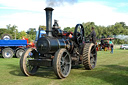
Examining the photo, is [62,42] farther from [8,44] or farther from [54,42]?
[8,44]

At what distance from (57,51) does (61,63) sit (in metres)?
0.54

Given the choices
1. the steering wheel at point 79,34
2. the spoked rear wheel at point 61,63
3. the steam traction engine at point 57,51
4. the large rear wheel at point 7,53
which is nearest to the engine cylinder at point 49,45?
→ the steam traction engine at point 57,51

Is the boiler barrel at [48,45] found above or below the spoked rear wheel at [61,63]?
above

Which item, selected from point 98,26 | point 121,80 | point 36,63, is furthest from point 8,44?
point 98,26

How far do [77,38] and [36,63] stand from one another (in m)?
2.35

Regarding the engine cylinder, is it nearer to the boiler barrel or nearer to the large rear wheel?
the boiler barrel

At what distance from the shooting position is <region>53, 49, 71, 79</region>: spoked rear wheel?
223 inches

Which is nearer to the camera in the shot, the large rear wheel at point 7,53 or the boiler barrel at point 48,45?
the boiler barrel at point 48,45

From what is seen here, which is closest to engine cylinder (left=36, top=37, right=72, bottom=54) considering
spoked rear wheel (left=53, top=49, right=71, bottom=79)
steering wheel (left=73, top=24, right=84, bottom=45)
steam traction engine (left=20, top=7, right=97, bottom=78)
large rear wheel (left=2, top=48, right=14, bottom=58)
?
steam traction engine (left=20, top=7, right=97, bottom=78)

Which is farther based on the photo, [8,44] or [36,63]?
[8,44]

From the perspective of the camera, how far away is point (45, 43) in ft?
20.9

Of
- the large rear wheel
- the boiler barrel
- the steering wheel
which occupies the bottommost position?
the large rear wheel

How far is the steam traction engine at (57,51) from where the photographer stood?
6.03 m

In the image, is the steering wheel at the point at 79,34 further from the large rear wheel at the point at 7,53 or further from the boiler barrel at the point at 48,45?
the large rear wheel at the point at 7,53
